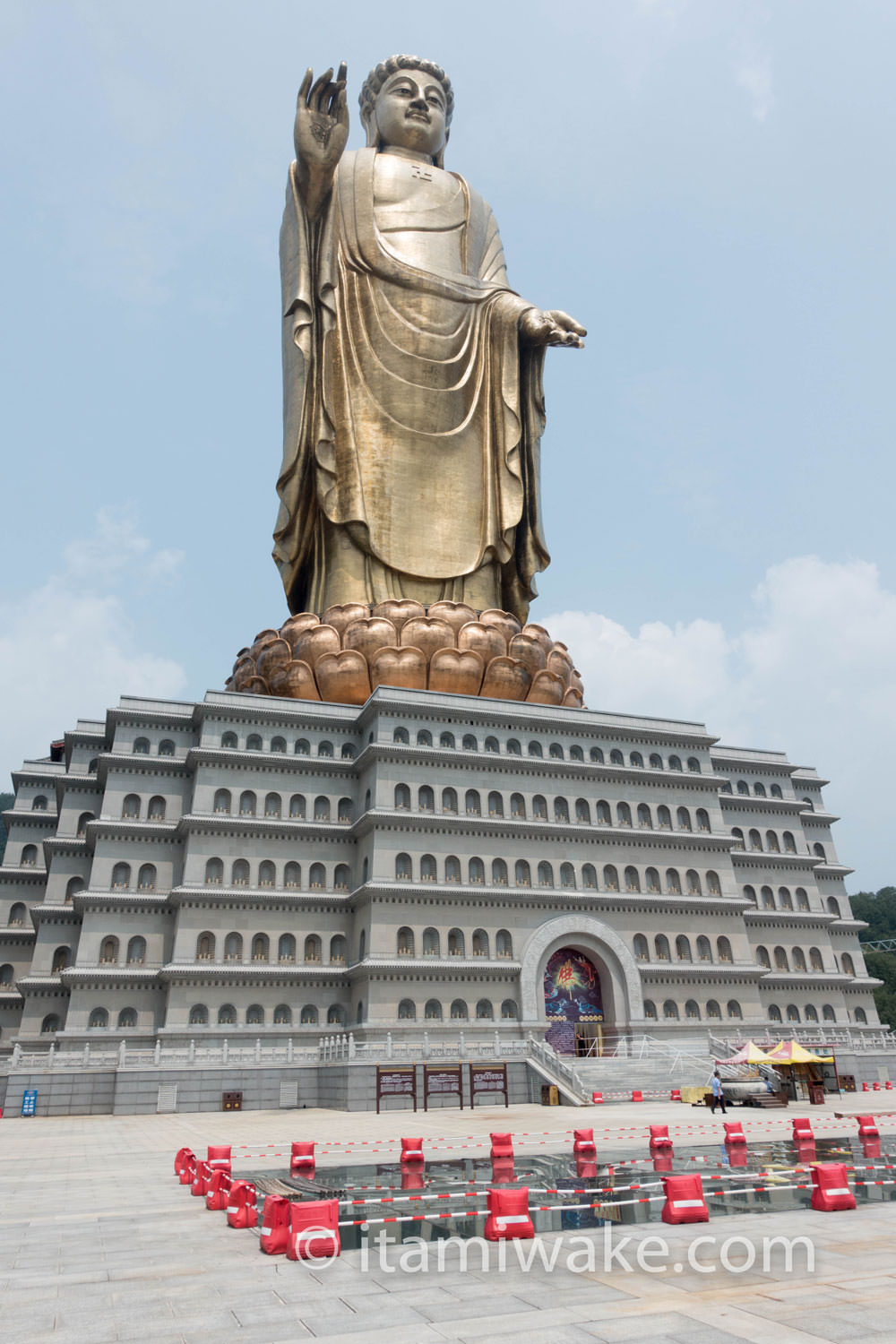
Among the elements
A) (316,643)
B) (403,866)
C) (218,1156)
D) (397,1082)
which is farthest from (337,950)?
(218,1156)

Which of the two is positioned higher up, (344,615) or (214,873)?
(344,615)

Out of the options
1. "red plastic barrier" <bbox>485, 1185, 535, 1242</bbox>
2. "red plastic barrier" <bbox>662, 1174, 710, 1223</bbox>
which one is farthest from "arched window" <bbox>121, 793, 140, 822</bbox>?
"red plastic barrier" <bbox>662, 1174, 710, 1223</bbox>

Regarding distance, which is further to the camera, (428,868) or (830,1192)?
(428,868)

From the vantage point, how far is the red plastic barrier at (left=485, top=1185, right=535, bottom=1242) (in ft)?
28.9

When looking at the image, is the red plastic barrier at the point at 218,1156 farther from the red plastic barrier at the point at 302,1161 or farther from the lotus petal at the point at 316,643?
the lotus petal at the point at 316,643

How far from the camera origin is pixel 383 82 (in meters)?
49.7

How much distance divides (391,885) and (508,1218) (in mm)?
24632

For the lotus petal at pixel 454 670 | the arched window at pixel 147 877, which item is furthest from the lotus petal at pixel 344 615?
the arched window at pixel 147 877

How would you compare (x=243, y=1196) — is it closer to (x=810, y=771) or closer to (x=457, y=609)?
(x=457, y=609)

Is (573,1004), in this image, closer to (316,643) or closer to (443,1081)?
(443,1081)

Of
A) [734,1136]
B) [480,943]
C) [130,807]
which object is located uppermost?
[130,807]

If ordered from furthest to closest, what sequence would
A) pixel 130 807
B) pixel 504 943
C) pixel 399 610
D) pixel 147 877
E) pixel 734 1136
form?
pixel 399 610 < pixel 130 807 < pixel 147 877 < pixel 504 943 < pixel 734 1136

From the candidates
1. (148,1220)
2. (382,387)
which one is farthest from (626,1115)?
(382,387)

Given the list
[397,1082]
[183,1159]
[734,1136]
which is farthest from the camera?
[397,1082]
